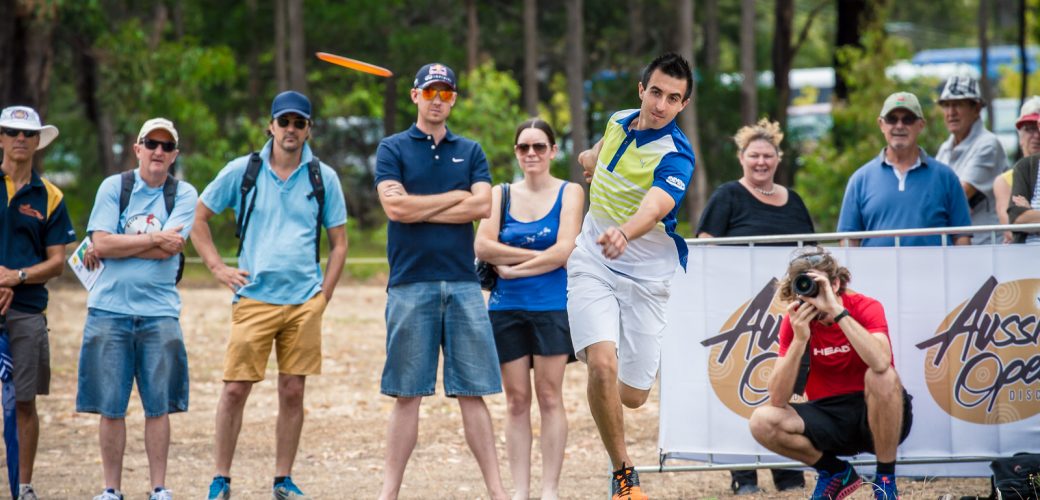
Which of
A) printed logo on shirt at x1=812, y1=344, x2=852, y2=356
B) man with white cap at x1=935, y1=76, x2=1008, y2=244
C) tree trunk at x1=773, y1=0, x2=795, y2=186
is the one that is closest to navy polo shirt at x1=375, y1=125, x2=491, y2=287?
printed logo on shirt at x1=812, y1=344, x2=852, y2=356

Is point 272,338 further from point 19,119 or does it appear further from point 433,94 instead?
point 19,119

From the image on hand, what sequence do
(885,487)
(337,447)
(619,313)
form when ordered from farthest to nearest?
(337,447)
(885,487)
(619,313)

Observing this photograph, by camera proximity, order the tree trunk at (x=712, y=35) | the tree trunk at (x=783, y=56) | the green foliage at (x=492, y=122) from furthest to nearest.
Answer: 1. the tree trunk at (x=712, y=35)
2. the tree trunk at (x=783, y=56)
3. the green foliage at (x=492, y=122)

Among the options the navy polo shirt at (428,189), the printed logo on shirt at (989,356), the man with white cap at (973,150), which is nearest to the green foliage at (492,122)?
the man with white cap at (973,150)

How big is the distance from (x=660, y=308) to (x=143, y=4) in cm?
3210

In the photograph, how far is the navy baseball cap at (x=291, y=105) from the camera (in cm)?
750

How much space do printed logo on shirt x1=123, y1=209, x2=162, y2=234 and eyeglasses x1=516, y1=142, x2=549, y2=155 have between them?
2.19 m

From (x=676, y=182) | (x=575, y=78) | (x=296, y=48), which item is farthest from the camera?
(x=296, y=48)

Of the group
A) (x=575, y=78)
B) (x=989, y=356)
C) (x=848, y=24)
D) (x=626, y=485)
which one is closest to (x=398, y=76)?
(x=575, y=78)

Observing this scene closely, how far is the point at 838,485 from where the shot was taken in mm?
6926

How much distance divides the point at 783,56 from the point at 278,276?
26718mm

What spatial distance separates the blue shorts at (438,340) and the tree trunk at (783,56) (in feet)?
82.7

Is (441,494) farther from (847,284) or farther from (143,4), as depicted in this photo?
(143,4)

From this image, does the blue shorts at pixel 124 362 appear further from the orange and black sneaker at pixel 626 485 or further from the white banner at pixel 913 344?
the white banner at pixel 913 344
